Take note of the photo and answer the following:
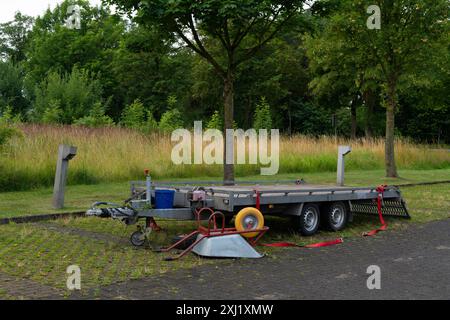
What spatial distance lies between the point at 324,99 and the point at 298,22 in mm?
38887

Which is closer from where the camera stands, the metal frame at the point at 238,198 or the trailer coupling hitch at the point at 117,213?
the trailer coupling hitch at the point at 117,213

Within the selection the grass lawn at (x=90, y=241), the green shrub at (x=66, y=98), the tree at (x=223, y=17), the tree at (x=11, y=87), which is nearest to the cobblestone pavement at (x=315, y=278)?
the grass lawn at (x=90, y=241)

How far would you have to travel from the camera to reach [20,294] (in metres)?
6.08

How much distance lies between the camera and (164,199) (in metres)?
8.86

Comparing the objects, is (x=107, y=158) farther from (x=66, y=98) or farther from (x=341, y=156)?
(x=66, y=98)

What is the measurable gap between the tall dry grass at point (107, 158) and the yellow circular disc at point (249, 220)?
9.46m

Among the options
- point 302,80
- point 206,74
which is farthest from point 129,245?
point 302,80

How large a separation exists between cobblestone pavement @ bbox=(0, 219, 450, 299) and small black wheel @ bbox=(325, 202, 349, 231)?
1.27m

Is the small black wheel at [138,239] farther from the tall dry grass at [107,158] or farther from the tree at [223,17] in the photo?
the tall dry grass at [107,158]

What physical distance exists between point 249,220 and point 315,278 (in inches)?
75.4

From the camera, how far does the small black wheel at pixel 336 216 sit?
10328 millimetres

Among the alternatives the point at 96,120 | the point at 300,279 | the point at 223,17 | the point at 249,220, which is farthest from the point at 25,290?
the point at 96,120

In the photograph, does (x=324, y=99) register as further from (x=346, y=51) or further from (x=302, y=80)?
(x=346, y=51)
